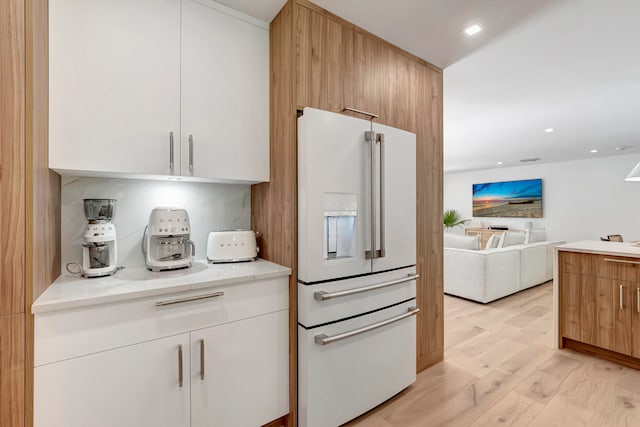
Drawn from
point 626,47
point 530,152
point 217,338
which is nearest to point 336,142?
point 217,338

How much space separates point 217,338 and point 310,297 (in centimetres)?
48

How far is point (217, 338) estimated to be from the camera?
135 centimetres

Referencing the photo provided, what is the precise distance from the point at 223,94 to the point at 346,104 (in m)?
0.72

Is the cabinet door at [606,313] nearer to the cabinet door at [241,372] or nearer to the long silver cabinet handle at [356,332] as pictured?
the long silver cabinet handle at [356,332]

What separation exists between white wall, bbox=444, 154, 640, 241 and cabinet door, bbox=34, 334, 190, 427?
8007 millimetres

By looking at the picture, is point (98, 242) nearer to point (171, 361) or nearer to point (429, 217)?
point (171, 361)

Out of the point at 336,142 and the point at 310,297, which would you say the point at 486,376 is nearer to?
the point at 310,297

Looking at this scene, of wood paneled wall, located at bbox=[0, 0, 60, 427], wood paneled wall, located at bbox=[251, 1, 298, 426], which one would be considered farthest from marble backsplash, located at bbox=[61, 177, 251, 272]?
wood paneled wall, located at bbox=[0, 0, 60, 427]

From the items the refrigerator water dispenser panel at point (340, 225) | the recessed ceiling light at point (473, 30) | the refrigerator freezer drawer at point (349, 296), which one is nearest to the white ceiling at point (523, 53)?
the recessed ceiling light at point (473, 30)

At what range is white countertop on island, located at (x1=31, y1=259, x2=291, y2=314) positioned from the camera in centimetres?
107

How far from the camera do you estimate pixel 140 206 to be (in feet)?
5.58

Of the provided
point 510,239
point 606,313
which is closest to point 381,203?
point 606,313

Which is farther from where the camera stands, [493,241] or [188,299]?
[493,241]

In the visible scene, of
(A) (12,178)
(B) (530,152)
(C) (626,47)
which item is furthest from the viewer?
(B) (530,152)
